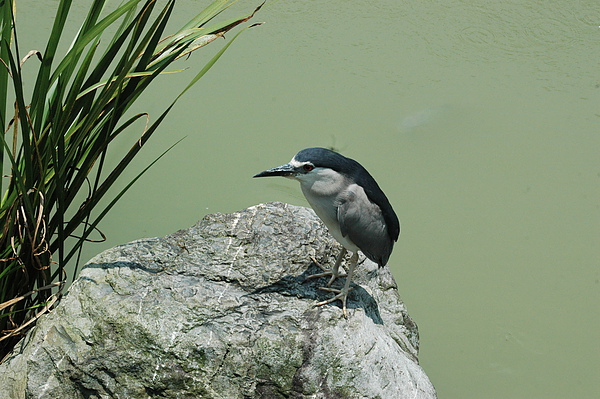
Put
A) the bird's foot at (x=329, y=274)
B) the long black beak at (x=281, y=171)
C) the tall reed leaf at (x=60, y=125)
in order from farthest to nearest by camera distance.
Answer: the bird's foot at (x=329, y=274) → the long black beak at (x=281, y=171) → the tall reed leaf at (x=60, y=125)

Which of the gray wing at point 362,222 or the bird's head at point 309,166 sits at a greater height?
the bird's head at point 309,166

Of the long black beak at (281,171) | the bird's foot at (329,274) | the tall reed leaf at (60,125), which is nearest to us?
the tall reed leaf at (60,125)

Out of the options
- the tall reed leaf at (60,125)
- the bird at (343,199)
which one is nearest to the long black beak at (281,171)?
the bird at (343,199)

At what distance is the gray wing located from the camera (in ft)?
5.96

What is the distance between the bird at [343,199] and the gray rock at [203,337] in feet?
0.46

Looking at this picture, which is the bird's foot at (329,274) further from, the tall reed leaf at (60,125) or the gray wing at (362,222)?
the tall reed leaf at (60,125)

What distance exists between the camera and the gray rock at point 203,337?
166cm

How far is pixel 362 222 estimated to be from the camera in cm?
184

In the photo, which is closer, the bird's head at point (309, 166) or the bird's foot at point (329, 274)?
the bird's head at point (309, 166)

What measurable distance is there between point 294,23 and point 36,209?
2.61 metres

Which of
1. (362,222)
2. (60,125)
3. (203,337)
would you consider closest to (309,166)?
(362,222)

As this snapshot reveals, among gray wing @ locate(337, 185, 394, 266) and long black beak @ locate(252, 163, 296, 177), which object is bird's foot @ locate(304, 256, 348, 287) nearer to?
gray wing @ locate(337, 185, 394, 266)

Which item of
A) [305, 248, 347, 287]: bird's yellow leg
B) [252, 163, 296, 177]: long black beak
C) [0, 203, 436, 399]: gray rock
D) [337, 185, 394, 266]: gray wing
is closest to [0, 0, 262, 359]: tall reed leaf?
[0, 203, 436, 399]: gray rock

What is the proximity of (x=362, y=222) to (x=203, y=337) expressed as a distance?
581mm
